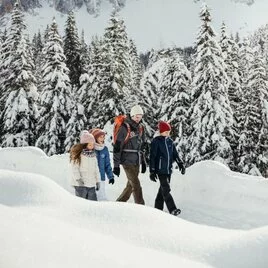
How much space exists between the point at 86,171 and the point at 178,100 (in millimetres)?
23936

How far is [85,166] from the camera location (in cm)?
873

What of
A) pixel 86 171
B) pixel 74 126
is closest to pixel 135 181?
pixel 86 171

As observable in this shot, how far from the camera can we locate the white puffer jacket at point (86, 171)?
8.73 metres

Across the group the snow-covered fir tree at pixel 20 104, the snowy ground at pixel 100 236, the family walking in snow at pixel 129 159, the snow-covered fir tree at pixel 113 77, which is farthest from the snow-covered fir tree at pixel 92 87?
the snowy ground at pixel 100 236

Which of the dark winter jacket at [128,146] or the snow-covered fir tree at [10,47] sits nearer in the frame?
the dark winter jacket at [128,146]

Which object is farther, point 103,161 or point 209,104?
point 209,104

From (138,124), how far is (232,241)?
568 centimetres

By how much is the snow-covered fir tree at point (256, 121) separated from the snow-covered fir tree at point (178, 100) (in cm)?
357

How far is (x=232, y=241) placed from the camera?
159 inches

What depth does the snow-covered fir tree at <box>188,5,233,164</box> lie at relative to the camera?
29672 millimetres

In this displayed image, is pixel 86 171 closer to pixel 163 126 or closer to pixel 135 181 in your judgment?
pixel 135 181

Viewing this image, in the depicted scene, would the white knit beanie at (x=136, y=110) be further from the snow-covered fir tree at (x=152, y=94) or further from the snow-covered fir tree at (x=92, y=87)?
the snow-covered fir tree at (x=92, y=87)

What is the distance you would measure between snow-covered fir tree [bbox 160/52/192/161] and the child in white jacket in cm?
2286

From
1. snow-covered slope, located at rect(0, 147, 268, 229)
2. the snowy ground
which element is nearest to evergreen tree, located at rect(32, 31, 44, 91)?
snow-covered slope, located at rect(0, 147, 268, 229)
